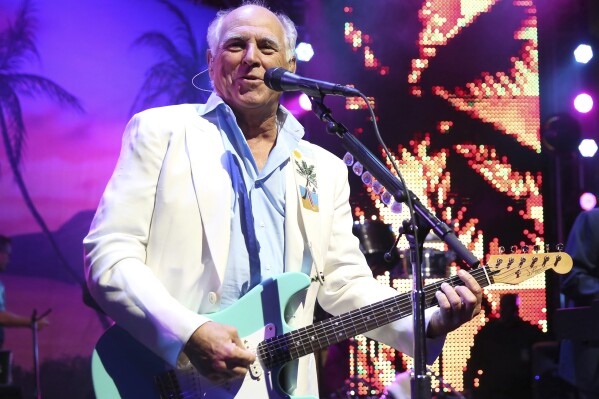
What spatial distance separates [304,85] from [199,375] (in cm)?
101

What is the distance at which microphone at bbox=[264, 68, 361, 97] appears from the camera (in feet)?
8.36

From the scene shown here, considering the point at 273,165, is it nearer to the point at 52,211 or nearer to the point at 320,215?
the point at 320,215

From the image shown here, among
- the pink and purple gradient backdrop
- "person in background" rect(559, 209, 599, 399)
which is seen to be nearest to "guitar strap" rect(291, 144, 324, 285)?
"person in background" rect(559, 209, 599, 399)

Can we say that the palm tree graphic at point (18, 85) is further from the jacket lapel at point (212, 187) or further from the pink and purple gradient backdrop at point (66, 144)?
the jacket lapel at point (212, 187)

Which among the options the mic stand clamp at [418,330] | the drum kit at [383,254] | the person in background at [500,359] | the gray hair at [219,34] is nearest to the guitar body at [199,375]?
the mic stand clamp at [418,330]

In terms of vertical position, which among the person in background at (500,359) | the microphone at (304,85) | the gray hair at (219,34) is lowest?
the person in background at (500,359)

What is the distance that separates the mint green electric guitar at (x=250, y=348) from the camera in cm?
274

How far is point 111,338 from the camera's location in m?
2.79

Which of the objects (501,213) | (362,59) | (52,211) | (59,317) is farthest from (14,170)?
(501,213)

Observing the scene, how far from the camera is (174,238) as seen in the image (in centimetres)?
286

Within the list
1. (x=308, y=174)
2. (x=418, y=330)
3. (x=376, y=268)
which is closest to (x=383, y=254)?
(x=376, y=268)

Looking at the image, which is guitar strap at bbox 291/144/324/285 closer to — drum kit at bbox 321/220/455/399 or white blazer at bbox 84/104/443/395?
white blazer at bbox 84/104/443/395

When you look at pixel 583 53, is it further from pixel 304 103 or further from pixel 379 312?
Answer: pixel 379 312

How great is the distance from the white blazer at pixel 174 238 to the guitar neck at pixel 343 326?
7cm
